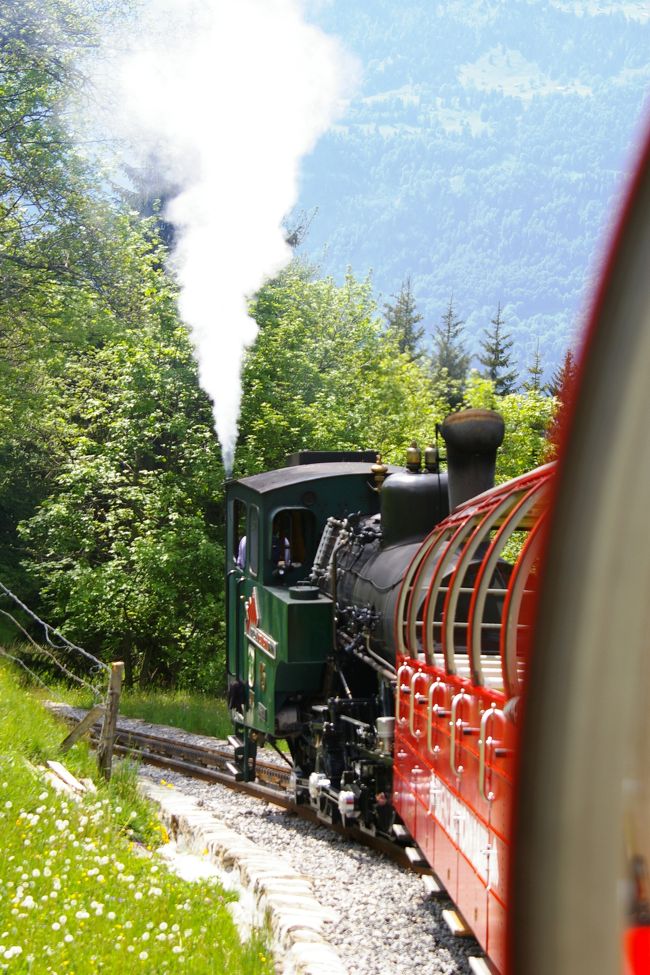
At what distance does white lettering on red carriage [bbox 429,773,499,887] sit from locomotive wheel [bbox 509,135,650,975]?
340 cm

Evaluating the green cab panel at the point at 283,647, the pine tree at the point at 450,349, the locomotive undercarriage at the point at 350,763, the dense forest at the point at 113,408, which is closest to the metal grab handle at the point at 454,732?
the locomotive undercarriage at the point at 350,763

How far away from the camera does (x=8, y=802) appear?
629cm

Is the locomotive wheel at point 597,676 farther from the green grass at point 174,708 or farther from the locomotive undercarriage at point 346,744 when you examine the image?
the green grass at point 174,708

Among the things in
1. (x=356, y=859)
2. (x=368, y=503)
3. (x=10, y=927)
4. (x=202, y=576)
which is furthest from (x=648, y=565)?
(x=202, y=576)

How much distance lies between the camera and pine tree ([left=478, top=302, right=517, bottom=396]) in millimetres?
55625

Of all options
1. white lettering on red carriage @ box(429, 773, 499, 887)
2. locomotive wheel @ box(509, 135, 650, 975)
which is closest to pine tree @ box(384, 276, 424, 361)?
white lettering on red carriage @ box(429, 773, 499, 887)

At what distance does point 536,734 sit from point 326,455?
413 inches

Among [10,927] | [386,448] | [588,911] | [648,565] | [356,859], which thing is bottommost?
[356,859]

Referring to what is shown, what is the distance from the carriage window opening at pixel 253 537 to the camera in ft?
32.2

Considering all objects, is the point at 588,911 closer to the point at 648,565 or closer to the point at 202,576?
the point at 648,565

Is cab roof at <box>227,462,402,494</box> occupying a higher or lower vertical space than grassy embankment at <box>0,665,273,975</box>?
higher

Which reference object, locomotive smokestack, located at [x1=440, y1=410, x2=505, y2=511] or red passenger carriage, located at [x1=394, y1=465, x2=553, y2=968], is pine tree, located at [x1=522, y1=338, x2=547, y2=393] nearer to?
locomotive smokestack, located at [x1=440, y1=410, x2=505, y2=511]

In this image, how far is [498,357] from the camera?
57.4m

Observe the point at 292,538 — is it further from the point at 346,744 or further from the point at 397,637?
the point at 397,637
